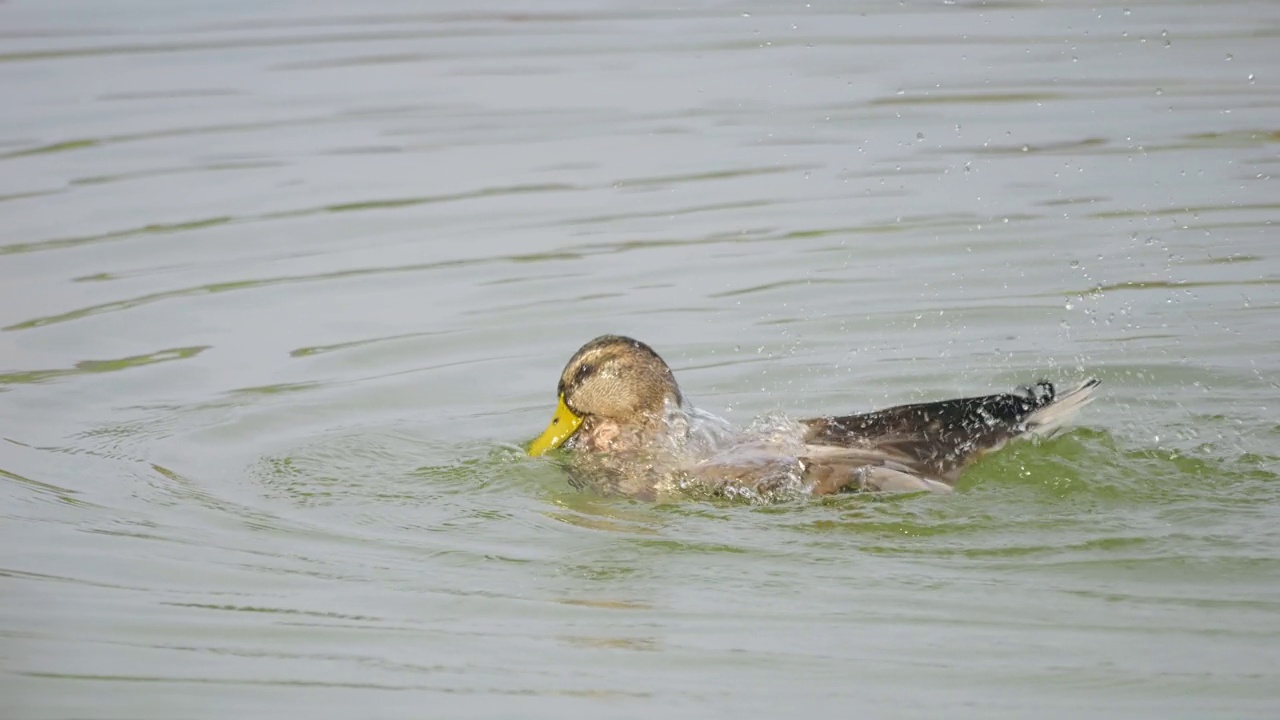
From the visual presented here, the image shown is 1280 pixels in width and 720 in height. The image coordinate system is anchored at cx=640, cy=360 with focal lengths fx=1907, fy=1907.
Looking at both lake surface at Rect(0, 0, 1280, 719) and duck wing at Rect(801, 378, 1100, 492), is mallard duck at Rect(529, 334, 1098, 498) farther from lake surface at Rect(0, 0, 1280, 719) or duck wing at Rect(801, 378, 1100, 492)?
lake surface at Rect(0, 0, 1280, 719)

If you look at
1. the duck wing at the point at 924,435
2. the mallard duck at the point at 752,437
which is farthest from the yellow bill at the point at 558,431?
the duck wing at the point at 924,435

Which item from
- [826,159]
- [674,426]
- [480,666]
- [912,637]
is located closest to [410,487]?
[674,426]

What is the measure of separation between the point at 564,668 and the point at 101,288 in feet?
19.8

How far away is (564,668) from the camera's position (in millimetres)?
6277

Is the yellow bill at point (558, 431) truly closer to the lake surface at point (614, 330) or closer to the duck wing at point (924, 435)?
the lake surface at point (614, 330)

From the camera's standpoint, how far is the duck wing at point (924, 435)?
795cm

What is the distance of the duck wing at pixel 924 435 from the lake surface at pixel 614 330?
0.17m

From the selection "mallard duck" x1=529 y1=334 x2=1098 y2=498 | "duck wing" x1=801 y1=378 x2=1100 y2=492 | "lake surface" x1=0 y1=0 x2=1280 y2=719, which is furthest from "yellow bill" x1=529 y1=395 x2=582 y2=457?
"duck wing" x1=801 y1=378 x2=1100 y2=492

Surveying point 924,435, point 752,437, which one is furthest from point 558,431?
point 924,435

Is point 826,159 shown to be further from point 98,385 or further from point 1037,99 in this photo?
point 98,385

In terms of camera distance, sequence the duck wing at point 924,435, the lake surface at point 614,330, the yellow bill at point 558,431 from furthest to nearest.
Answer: the yellow bill at point 558,431, the duck wing at point 924,435, the lake surface at point 614,330

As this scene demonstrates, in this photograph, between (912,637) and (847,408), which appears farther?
(847,408)

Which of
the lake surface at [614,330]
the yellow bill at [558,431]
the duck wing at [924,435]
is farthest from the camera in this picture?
the yellow bill at [558,431]

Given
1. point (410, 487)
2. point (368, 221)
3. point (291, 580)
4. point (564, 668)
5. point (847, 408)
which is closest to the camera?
point (564, 668)
